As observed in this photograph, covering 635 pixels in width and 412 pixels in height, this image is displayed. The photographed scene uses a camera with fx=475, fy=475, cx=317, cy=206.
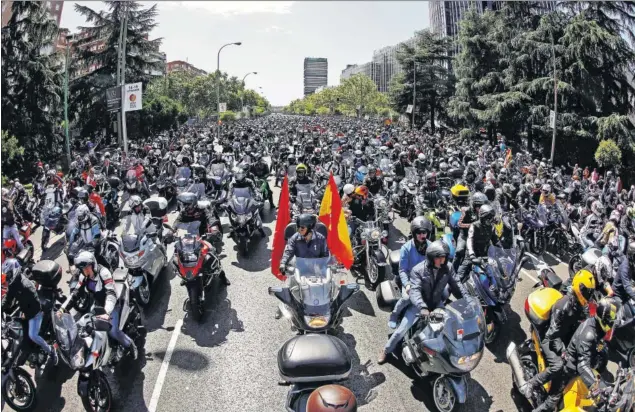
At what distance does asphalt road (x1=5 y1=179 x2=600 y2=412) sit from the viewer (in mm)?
5512

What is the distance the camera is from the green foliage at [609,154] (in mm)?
25656

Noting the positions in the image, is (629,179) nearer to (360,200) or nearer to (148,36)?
(360,200)

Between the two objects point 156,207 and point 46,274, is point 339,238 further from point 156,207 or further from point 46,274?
point 46,274

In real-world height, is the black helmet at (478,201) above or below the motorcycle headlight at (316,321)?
above

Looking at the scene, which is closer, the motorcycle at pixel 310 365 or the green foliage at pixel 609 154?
the motorcycle at pixel 310 365

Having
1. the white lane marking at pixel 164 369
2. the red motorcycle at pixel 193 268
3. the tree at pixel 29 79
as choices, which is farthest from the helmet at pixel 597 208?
the tree at pixel 29 79

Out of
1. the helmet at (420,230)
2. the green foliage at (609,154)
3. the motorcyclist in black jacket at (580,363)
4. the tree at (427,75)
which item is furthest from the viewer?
the tree at (427,75)

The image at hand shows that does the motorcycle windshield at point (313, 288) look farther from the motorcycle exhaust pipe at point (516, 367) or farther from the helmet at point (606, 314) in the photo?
the helmet at point (606, 314)

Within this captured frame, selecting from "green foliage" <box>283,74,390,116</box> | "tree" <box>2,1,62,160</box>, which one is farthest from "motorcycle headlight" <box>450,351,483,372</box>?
"green foliage" <box>283,74,390,116</box>

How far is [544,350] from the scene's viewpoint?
4.99 m

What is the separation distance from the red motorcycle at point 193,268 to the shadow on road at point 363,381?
2603mm

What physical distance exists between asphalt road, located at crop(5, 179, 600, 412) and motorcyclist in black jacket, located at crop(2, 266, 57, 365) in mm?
792

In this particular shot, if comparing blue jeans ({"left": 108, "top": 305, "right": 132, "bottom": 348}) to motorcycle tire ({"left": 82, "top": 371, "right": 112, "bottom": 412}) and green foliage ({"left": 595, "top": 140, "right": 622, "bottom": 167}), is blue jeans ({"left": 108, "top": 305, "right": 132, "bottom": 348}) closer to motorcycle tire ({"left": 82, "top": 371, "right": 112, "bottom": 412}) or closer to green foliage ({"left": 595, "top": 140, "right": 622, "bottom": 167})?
motorcycle tire ({"left": 82, "top": 371, "right": 112, "bottom": 412})

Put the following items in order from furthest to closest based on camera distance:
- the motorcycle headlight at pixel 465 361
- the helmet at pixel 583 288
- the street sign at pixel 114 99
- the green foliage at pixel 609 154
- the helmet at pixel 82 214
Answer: the green foliage at pixel 609 154 → the street sign at pixel 114 99 → the helmet at pixel 82 214 → the motorcycle headlight at pixel 465 361 → the helmet at pixel 583 288
